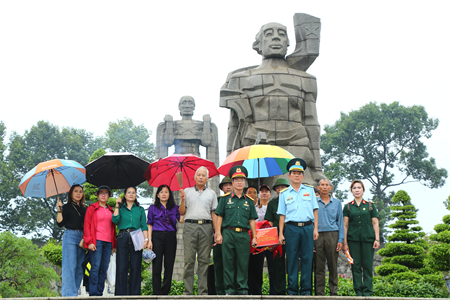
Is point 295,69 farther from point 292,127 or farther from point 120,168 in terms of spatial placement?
point 120,168

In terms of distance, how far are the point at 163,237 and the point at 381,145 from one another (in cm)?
2527

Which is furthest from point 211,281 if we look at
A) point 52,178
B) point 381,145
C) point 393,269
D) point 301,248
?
point 381,145

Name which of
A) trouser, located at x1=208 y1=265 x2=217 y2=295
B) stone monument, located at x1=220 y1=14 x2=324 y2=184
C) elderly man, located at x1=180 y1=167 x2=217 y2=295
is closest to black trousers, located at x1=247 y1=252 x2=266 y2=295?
trouser, located at x1=208 y1=265 x2=217 y2=295

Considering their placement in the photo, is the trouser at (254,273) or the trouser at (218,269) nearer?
the trouser at (218,269)

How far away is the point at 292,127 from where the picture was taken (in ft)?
35.2

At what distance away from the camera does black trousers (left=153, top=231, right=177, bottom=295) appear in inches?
256

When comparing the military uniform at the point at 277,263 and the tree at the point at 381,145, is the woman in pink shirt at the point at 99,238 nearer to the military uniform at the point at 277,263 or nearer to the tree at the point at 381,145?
the military uniform at the point at 277,263

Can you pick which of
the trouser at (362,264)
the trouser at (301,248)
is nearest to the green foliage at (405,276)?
the trouser at (362,264)

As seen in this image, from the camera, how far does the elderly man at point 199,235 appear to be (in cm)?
638

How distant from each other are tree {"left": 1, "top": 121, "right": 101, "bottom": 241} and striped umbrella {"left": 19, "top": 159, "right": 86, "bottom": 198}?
76.2 ft

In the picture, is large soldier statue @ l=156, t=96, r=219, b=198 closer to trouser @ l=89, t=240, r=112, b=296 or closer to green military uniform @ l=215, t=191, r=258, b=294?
trouser @ l=89, t=240, r=112, b=296

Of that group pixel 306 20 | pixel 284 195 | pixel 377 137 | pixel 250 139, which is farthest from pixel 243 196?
pixel 377 137

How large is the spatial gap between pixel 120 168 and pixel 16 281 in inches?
358

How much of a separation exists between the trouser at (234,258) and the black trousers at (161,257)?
775 mm
